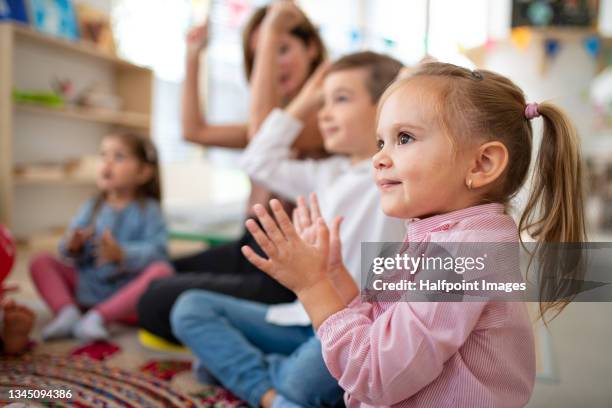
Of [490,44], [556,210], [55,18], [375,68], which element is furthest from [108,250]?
[55,18]

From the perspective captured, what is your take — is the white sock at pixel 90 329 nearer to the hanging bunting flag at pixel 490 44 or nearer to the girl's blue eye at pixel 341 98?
the girl's blue eye at pixel 341 98

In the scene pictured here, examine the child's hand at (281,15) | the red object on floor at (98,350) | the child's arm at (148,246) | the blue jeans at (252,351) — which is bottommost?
the red object on floor at (98,350)

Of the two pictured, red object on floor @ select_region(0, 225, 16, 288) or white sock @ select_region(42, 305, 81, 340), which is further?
white sock @ select_region(42, 305, 81, 340)

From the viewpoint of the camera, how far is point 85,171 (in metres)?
3.03

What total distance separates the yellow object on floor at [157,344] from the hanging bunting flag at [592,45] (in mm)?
2552

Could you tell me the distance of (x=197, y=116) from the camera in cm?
159

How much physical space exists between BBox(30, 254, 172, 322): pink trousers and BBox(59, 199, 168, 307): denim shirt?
35 millimetres

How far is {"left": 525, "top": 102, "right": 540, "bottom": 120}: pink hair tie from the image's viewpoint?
620 mm

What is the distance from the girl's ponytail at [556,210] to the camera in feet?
2.04

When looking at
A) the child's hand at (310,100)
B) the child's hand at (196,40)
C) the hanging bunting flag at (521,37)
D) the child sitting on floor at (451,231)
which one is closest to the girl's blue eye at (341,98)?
the child's hand at (310,100)

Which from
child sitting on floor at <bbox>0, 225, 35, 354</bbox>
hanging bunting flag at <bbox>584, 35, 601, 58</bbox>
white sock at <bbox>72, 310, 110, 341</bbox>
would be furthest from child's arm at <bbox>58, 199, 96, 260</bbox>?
hanging bunting flag at <bbox>584, 35, 601, 58</bbox>

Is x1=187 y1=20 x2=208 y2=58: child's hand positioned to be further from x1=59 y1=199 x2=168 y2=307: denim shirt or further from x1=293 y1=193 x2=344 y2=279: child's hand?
x1=293 y1=193 x2=344 y2=279: child's hand

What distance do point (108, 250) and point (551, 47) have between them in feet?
7.52

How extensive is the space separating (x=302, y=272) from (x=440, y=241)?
169mm
